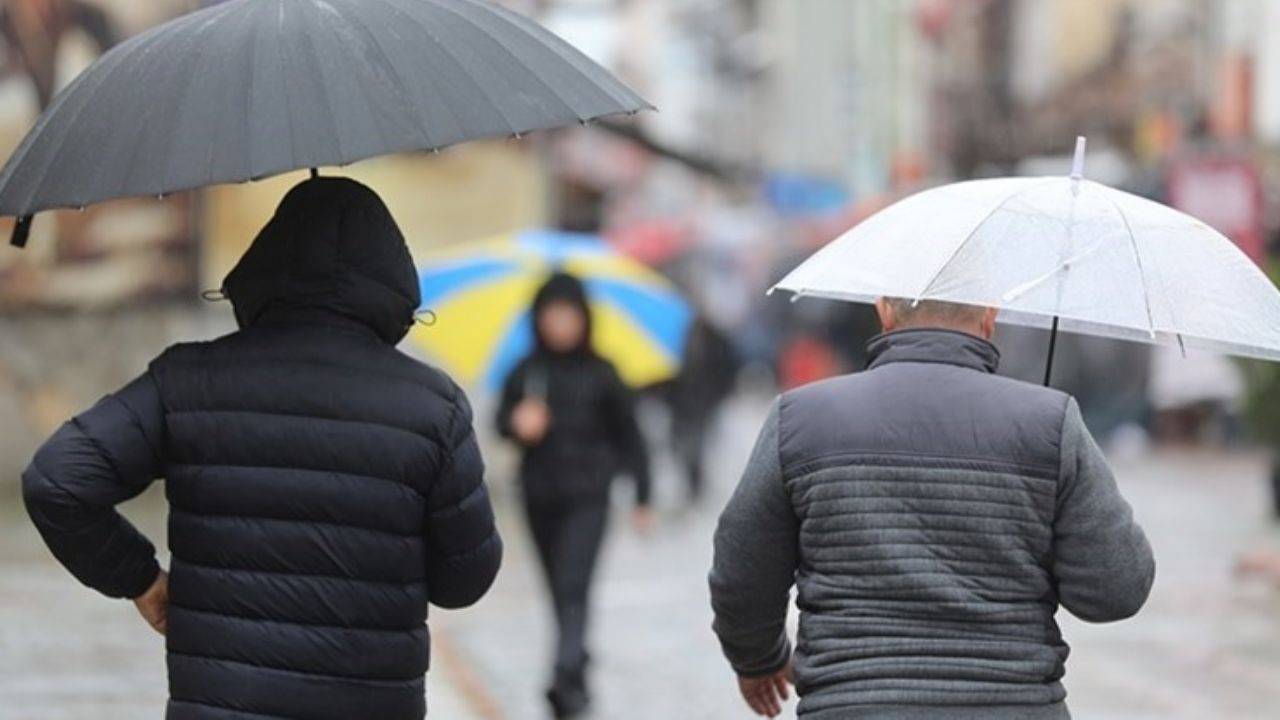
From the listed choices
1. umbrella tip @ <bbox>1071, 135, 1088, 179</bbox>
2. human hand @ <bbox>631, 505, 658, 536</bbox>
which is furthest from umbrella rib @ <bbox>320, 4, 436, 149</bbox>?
human hand @ <bbox>631, 505, 658, 536</bbox>

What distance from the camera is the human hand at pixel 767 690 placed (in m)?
4.83

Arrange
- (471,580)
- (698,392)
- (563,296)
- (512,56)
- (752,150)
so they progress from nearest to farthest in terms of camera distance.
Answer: (471,580), (512,56), (563,296), (698,392), (752,150)

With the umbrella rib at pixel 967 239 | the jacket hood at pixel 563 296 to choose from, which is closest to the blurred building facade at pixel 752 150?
the jacket hood at pixel 563 296

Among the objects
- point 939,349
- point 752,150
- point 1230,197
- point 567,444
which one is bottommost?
point 752,150

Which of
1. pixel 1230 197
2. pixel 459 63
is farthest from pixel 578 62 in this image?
pixel 1230 197

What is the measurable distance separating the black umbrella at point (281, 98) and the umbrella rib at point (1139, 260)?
0.93m

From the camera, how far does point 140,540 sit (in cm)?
455

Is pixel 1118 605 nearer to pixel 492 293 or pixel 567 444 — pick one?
pixel 567 444

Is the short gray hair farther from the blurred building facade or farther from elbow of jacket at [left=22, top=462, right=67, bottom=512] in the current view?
the blurred building facade

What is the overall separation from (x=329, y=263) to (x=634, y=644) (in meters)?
7.70

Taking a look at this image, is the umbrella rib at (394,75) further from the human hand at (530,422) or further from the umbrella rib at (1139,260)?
the human hand at (530,422)

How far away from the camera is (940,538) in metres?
4.23

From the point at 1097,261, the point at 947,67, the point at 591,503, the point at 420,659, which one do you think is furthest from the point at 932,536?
the point at 947,67

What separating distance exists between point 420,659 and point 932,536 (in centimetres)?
97
